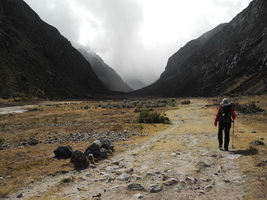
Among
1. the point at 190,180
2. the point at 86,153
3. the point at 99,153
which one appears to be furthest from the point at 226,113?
the point at 86,153

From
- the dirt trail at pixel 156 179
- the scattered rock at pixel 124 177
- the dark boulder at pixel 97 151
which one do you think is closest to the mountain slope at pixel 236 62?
the dirt trail at pixel 156 179

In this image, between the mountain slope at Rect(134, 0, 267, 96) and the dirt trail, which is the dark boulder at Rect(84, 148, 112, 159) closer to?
the dirt trail

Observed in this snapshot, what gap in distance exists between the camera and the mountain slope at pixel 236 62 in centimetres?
9612

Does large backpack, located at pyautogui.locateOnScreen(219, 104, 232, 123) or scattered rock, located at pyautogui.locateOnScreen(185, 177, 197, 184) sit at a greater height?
large backpack, located at pyautogui.locateOnScreen(219, 104, 232, 123)

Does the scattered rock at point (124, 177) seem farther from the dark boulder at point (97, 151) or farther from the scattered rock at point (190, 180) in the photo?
the dark boulder at point (97, 151)

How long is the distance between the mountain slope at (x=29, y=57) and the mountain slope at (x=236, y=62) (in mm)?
82253

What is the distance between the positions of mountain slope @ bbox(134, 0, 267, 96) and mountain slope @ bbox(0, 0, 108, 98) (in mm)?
82253

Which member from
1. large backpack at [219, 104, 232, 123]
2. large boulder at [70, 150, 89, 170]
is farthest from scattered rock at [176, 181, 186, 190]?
large backpack at [219, 104, 232, 123]

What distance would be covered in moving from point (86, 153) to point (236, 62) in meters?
124

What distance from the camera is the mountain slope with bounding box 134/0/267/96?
96.1m

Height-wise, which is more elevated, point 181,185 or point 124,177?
point 181,185

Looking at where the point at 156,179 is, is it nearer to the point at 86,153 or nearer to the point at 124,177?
the point at 124,177

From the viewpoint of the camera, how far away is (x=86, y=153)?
10.2 metres

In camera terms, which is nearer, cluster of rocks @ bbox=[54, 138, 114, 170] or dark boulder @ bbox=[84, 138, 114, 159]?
cluster of rocks @ bbox=[54, 138, 114, 170]
